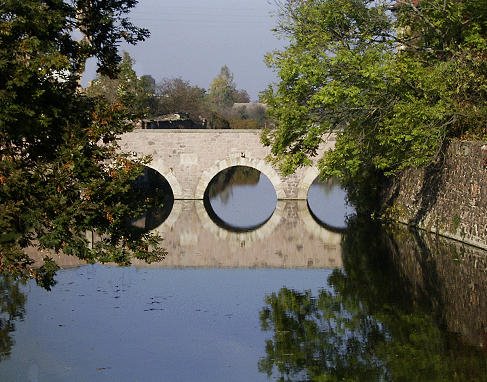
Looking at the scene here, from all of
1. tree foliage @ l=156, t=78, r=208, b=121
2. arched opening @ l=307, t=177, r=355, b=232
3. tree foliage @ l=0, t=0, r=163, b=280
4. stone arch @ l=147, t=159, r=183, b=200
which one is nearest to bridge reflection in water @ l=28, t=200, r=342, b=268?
arched opening @ l=307, t=177, r=355, b=232

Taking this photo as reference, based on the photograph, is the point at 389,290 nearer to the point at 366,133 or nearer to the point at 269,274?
the point at 269,274

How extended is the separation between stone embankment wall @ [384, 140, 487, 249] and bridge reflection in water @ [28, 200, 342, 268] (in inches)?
93.6

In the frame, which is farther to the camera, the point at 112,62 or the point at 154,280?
the point at 154,280

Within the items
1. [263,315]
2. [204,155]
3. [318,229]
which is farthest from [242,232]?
[263,315]

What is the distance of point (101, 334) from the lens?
48.1ft

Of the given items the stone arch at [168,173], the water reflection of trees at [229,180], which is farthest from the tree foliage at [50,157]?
the water reflection of trees at [229,180]

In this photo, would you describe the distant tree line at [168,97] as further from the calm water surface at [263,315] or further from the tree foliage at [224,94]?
the tree foliage at [224,94]

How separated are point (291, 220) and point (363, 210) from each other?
105 inches

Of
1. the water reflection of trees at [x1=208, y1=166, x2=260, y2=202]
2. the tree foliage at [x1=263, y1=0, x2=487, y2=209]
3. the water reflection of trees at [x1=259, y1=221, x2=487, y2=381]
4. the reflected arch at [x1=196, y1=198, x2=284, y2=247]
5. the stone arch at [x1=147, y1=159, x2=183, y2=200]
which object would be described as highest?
the tree foliage at [x1=263, y1=0, x2=487, y2=209]

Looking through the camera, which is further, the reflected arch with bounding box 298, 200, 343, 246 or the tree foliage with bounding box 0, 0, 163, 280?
the reflected arch with bounding box 298, 200, 343, 246

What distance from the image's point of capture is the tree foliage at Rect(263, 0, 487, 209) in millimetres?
23438

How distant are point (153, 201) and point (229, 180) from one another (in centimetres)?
5098

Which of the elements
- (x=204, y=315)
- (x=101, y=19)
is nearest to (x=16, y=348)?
(x=204, y=315)

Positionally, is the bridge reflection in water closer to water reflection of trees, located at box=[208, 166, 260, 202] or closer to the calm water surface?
the calm water surface
